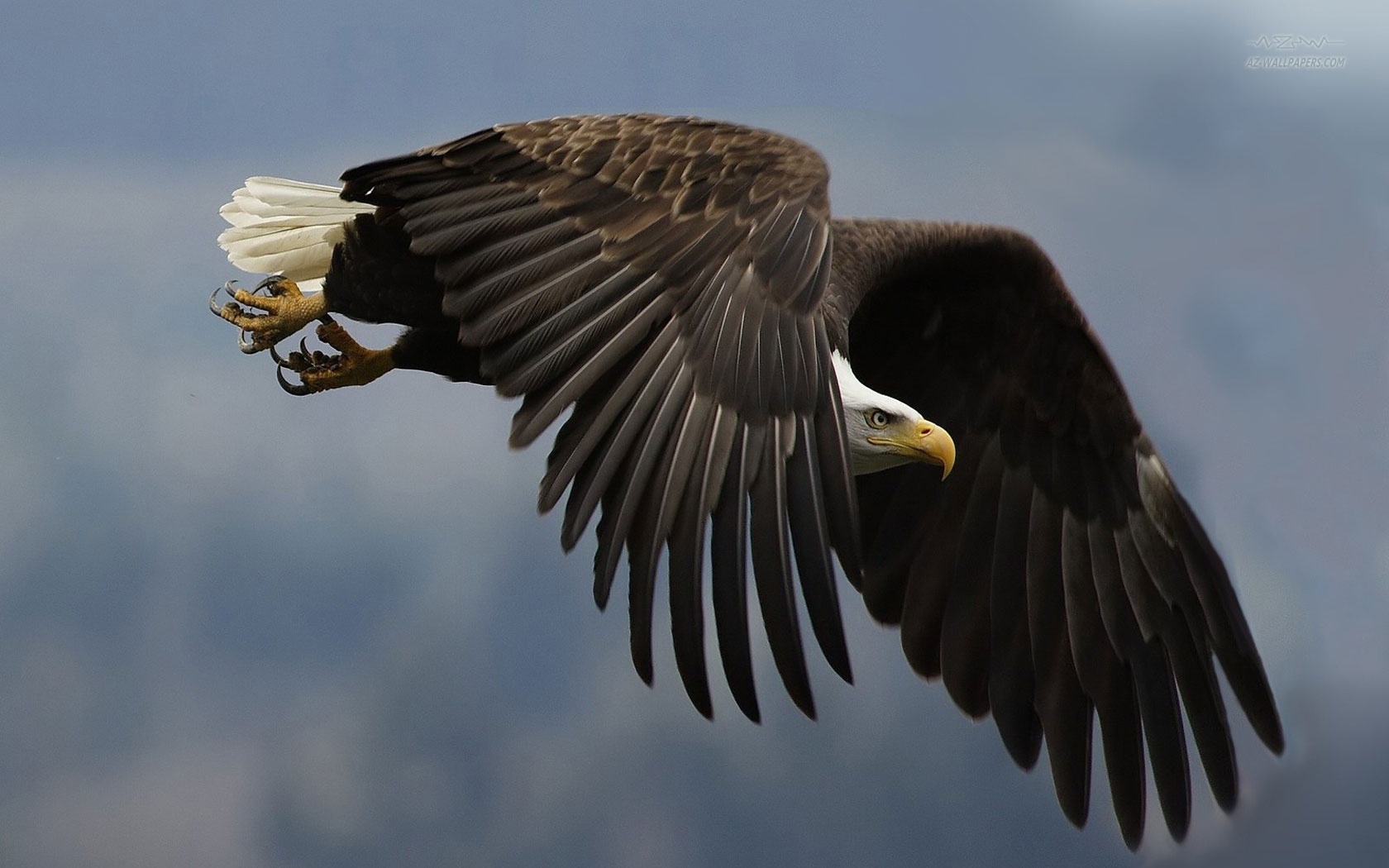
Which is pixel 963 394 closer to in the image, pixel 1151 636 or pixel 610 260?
pixel 1151 636

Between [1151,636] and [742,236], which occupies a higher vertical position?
[742,236]

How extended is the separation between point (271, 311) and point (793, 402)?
2.27 m

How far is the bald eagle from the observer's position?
127 inches

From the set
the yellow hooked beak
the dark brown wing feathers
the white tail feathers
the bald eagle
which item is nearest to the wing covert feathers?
the bald eagle

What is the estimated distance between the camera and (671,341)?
3451mm

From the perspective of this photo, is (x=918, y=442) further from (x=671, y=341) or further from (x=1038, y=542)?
(x=671, y=341)

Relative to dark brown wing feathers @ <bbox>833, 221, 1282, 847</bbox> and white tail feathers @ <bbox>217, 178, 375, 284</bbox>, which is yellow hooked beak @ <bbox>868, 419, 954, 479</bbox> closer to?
dark brown wing feathers @ <bbox>833, 221, 1282, 847</bbox>

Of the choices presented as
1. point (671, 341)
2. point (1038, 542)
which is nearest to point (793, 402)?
point (671, 341)

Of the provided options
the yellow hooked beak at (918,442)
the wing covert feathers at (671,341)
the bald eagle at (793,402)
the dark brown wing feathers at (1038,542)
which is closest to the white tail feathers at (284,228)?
the bald eagle at (793,402)

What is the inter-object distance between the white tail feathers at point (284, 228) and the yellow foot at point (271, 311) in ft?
0.35

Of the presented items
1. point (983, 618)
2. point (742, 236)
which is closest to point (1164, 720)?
point (983, 618)

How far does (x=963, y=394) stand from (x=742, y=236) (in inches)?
75.9

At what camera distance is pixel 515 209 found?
150 inches

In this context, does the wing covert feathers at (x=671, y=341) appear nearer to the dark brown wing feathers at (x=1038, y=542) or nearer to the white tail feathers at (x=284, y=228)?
the dark brown wing feathers at (x=1038, y=542)
